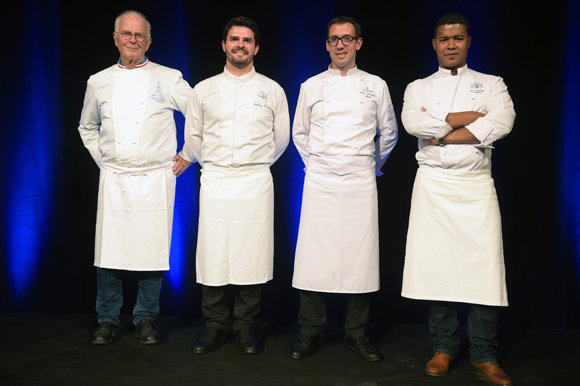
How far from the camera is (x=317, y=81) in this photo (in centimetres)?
303

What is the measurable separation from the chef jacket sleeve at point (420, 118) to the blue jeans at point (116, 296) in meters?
1.75

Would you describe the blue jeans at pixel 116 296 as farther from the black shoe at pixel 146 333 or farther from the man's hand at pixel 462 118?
the man's hand at pixel 462 118

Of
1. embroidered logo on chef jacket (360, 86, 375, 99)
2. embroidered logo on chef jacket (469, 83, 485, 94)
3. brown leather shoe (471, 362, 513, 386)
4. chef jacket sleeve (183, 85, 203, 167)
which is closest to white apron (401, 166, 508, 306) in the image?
brown leather shoe (471, 362, 513, 386)

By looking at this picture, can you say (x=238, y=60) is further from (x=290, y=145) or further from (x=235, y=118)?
(x=290, y=145)

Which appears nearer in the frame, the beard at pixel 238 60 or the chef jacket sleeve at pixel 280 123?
the beard at pixel 238 60

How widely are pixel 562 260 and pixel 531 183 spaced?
1.80 feet

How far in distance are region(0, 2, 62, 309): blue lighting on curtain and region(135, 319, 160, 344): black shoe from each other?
1195 mm

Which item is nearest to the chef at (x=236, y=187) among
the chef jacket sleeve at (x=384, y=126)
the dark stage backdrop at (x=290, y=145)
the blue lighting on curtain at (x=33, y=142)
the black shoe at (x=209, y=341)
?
the black shoe at (x=209, y=341)

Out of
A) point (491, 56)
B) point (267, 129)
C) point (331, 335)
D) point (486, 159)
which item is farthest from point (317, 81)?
point (331, 335)

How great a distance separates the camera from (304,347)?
2.92 metres

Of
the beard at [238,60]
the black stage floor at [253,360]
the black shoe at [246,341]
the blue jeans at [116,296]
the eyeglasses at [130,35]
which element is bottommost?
the black stage floor at [253,360]

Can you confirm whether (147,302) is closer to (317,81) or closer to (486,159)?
(317,81)

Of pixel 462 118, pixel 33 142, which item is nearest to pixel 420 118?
pixel 462 118

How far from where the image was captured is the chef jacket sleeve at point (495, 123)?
8.41ft
